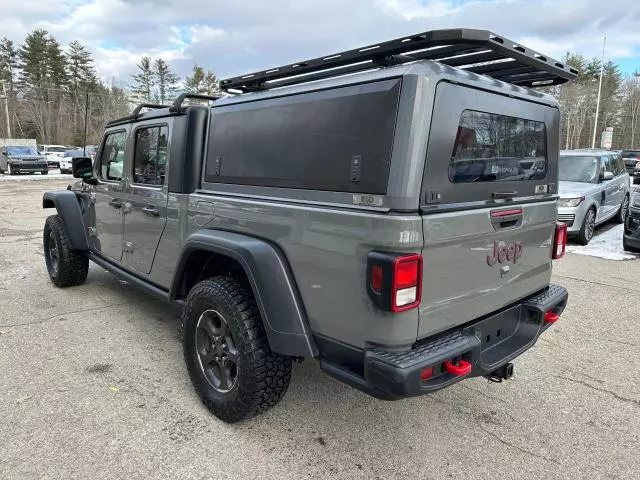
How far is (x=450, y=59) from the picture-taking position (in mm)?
2668

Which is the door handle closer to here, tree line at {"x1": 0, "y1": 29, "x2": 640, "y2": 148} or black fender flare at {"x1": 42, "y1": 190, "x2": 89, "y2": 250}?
black fender flare at {"x1": 42, "y1": 190, "x2": 89, "y2": 250}

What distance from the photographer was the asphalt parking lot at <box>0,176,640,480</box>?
253 cm

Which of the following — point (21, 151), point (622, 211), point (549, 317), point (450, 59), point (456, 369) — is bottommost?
point (456, 369)

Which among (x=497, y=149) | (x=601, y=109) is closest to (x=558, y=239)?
(x=497, y=149)

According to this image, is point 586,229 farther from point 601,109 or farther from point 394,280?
point 601,109

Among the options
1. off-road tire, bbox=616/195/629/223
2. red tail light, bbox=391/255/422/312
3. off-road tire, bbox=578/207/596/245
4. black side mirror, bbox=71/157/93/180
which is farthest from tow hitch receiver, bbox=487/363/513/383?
off-road tire, bbox=616/195/629/223

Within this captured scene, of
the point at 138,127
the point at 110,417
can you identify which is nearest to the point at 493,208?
the point at 110,417

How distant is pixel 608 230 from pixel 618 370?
8.07m

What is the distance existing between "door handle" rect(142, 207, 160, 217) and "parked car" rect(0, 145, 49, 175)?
27091 millimetres

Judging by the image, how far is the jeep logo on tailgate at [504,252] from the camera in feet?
8.55

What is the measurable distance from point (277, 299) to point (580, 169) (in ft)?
30.3

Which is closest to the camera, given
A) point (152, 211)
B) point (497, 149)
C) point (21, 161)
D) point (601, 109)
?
point (497, 149)

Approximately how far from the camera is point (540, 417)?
120 inches

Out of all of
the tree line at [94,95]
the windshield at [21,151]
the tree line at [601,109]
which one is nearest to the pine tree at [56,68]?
the tree line at [94,95]
